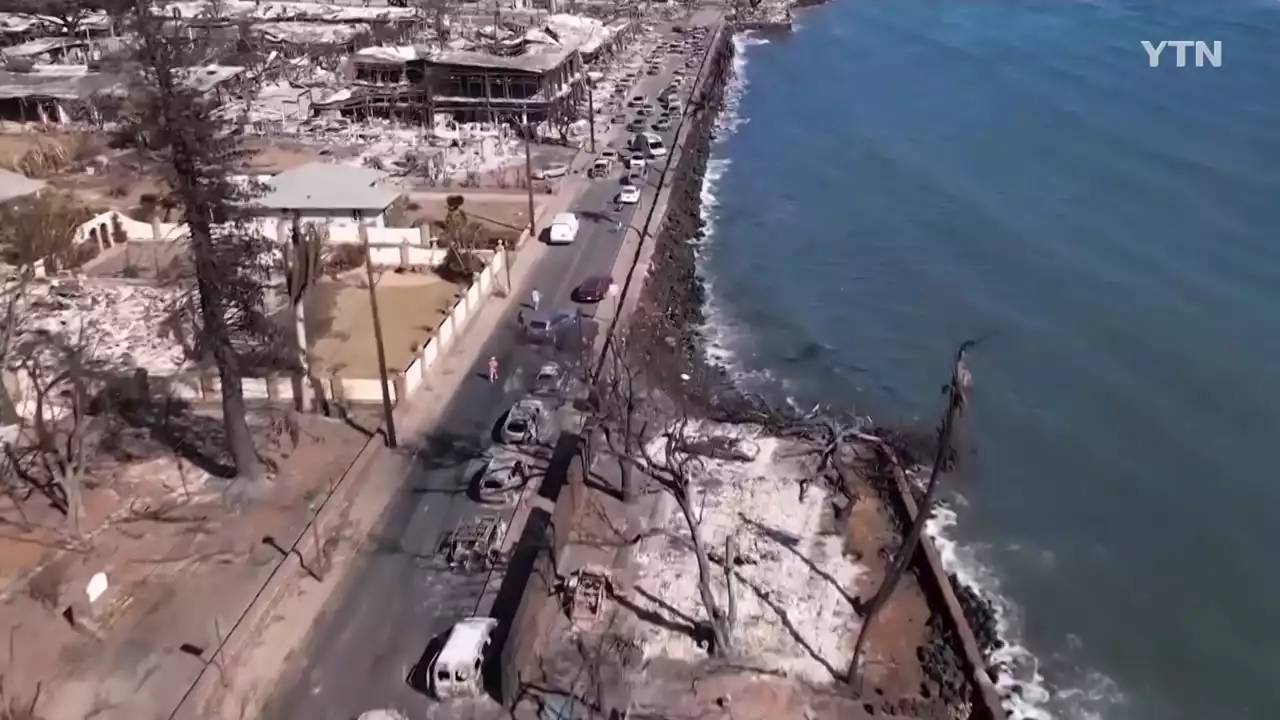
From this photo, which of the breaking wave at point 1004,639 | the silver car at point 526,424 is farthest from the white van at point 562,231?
the silver car at point 526,424

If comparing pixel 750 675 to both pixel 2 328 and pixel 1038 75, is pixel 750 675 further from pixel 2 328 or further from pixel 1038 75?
pixel 1038 75

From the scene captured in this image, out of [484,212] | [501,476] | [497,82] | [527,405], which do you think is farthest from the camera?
[497,82]

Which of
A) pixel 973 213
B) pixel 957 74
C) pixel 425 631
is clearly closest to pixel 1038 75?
pixel 957 74

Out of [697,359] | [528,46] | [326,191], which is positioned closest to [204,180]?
[697,359]

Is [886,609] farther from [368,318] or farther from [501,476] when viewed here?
[368,318]

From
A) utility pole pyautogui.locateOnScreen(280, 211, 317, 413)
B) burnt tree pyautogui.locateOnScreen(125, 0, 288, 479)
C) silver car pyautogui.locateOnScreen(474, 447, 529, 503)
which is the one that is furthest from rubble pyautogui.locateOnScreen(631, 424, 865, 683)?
burnt tree pyautogui.locateOnScreen(125, 0, 288, 479)

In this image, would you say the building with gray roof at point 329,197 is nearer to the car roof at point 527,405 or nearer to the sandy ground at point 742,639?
the car roof at point 527,405
